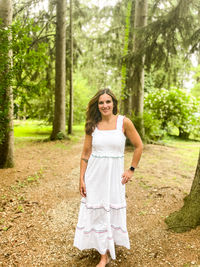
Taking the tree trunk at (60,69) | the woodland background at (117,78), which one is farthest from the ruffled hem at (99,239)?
the tree trunk at (60,69)

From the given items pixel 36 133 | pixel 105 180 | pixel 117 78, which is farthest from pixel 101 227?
pixel 36 133

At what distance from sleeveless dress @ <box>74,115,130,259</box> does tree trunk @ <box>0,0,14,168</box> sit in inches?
110

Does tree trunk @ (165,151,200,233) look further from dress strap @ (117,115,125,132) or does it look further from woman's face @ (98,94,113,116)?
woman's face @ (98,94,113,116)

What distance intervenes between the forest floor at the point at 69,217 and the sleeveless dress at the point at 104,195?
377 millimetres

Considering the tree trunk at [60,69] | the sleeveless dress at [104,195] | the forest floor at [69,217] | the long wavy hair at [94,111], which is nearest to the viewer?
the sleeveless dress at [104,195]

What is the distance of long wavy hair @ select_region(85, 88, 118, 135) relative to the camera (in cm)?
253

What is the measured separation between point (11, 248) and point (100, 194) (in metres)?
1.53

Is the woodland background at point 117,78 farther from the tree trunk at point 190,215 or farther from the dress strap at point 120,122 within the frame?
the dress strap at point 120,122

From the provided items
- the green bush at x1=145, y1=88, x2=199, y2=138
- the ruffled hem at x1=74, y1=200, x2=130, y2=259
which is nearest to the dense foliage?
the green bush at x1=145, y1=88, x2=199, y2=138

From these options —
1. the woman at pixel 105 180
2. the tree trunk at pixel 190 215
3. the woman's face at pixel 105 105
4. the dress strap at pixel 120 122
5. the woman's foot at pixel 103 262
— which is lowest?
the woman's foot at pixel 103 262

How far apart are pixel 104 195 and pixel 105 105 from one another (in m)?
1.02

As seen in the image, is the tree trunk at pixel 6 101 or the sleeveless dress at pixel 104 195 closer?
the sleeveless dress at pixel 104 195

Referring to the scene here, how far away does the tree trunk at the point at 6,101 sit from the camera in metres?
4.48

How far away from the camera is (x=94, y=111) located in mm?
2615
